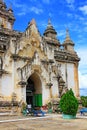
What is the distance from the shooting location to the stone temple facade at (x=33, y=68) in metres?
23.2

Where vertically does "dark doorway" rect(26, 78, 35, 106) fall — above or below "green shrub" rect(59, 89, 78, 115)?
above

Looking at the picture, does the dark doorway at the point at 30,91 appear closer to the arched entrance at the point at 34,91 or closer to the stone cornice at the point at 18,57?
the arched entrance at the point at 34,91

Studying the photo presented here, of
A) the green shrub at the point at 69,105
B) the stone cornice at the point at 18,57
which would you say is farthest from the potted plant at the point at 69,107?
the stone cornice at the point at 18,57

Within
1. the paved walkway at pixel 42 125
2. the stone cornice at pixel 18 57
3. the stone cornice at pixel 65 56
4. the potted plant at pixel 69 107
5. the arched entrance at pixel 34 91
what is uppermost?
the stone cornice at pixel 65 56

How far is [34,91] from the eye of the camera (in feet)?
87.0

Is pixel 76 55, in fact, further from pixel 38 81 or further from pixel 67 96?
pixel 67 96

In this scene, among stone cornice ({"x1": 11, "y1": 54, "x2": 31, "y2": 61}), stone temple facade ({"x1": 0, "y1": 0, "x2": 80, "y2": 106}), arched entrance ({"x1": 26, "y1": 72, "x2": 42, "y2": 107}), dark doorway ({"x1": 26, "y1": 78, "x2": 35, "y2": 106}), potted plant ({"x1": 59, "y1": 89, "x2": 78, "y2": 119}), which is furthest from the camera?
dark doorway ({"x1": 26, "y1": 78, "x2": 35, "y2": 106})

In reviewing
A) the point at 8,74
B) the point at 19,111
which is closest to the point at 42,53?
the point at 8,74

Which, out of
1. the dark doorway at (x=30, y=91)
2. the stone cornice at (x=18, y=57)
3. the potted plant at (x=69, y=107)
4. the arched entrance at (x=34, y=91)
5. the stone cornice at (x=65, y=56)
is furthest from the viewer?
the stone cornice at (x=65, y=56)

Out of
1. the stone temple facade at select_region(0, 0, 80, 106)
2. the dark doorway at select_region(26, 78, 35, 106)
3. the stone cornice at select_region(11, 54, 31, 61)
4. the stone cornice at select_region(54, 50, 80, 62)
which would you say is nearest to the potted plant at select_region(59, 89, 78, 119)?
the stone temple facade at select_region(0, 0, 80, 106)

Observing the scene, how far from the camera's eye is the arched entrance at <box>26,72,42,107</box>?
25.7 meters

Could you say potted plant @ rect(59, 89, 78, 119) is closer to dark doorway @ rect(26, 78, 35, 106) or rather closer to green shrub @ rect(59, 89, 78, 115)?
green shrub @ rect(59, 89, 78, 115)

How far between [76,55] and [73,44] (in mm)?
1835

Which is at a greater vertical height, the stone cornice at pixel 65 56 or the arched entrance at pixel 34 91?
the stone cornice at pixel 65 56
